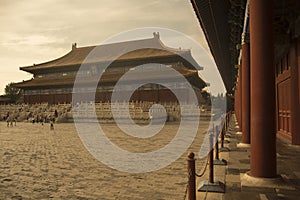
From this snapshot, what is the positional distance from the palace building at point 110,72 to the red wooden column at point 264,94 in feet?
98.6

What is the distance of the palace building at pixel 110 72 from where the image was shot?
123 ft

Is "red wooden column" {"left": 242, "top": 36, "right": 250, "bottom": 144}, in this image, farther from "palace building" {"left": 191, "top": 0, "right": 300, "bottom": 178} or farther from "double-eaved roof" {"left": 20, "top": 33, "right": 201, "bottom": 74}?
"double-eaved roof" {"left": 20, "top": 33, "right": 201, "bottom": 74}

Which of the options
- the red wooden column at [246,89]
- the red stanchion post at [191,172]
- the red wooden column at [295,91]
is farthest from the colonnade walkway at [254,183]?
the red wooden column at [246,89]

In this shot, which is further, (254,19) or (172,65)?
(172,65)

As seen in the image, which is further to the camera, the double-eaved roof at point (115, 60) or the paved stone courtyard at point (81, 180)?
the double-eaved roof at point (115, 60)

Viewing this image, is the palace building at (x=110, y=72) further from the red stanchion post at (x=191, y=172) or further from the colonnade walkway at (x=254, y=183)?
the red stanchion post at (x=191, y=172)

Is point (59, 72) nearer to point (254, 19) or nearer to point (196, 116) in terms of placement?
point (196, 116)

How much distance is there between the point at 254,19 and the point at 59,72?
44694mm

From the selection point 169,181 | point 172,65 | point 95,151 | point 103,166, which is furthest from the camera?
point 172,65

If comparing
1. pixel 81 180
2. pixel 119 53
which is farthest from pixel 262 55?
pixel 119 53

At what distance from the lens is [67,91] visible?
42.5 m

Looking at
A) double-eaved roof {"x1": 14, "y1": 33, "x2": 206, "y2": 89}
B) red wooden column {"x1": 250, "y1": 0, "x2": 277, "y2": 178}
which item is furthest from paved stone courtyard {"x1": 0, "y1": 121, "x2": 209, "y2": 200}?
double-eaved roof {"x1": 14, "y1": 33, "x2": 206, "y2": 89}

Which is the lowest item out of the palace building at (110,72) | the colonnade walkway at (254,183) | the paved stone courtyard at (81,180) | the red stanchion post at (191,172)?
the paved stone courtyard at (81,180)

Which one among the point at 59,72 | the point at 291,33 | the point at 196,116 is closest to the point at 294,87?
the point at 291,33
